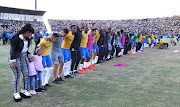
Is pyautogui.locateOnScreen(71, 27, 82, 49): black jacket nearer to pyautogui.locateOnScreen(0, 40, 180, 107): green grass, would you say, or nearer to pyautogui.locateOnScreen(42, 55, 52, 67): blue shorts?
pyautogui.locateOnScreen(0, 40, 180, 107): green grass

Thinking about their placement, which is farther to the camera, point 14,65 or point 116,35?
point 116,35

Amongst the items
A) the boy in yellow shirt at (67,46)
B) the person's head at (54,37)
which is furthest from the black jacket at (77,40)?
the person's head at (54,37)

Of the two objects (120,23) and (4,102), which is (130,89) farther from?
(120,23)

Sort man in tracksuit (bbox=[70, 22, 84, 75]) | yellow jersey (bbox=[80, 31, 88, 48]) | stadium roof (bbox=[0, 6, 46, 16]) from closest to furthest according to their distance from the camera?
man in tracksuit (bbox=[70, 22, 84, 75]), yellow jersey (bbox=[80, 31, 88, 48]), stadium roof (bbox=[0, 6, 46, 16])

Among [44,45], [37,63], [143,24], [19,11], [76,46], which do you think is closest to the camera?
[37,63]

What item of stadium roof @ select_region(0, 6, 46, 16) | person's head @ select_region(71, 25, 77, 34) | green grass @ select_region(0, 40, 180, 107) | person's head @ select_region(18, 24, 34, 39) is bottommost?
green grass @ select_region(0, 40, 180, 107)

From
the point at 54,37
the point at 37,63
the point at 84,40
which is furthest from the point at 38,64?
the point at 84,40

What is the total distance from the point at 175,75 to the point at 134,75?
1689mm

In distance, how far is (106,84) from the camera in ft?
19.5

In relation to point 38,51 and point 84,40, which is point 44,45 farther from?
point 84,40

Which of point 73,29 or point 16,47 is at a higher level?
point 73,29

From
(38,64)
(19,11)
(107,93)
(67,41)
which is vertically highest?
(19,11)

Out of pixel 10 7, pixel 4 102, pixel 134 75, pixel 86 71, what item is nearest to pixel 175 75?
pixel 134 75

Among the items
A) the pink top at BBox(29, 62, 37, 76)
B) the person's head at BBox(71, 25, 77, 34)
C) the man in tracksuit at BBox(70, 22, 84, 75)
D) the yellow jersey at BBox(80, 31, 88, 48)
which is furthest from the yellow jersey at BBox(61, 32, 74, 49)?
the pink top at BBox(29, 62, 37, 76)
